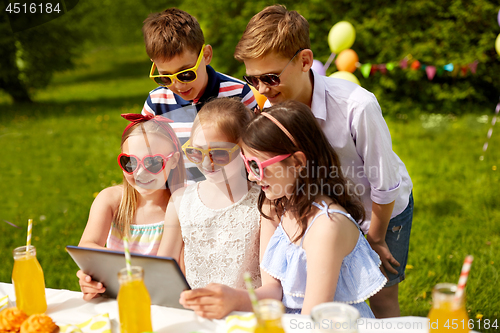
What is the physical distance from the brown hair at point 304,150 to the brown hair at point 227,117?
0.46 feet

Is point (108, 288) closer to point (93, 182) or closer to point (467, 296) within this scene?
point (467, 296)

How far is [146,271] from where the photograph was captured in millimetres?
1358

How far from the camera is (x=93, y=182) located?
540 cm

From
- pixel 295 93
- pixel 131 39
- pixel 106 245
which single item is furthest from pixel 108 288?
pixel 131 39

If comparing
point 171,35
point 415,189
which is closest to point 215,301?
point 171,35

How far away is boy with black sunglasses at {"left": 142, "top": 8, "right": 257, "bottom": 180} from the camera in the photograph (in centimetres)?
208

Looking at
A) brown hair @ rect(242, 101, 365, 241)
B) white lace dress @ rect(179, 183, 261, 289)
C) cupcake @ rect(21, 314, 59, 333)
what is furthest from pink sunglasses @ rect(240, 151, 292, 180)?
cupcake @ rect(21, 314, 59, 333)

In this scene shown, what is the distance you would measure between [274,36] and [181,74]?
513mm

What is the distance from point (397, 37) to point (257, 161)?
6.30m

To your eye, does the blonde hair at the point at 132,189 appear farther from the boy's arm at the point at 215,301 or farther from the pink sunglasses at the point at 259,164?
the boy's arm at the point at 215,301

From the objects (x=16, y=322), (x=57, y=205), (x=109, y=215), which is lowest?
(x=57, y=205)

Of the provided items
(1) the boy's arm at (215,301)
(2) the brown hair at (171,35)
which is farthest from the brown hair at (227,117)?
(1) the boy's arm at (215,301)

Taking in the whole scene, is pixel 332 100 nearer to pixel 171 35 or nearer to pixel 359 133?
pixel 359 133

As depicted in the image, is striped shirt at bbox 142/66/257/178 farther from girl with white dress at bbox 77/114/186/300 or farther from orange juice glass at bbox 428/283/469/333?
orange juice glass at bbox 428/283/469/333
